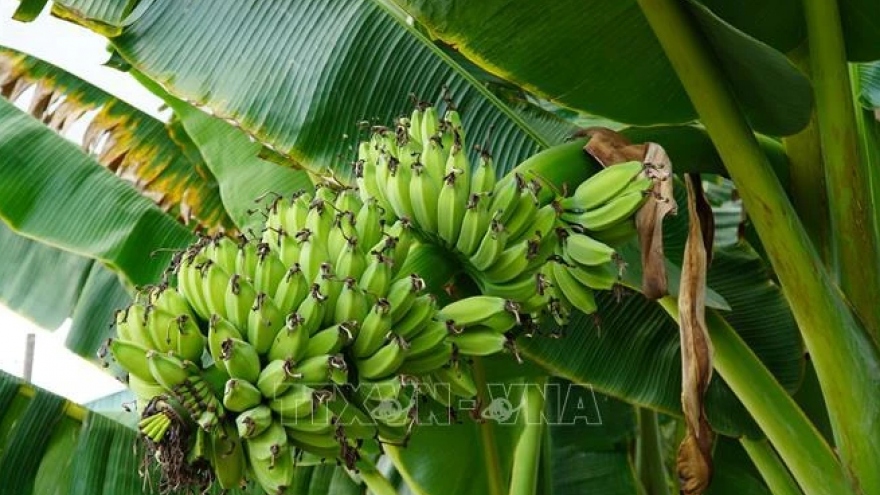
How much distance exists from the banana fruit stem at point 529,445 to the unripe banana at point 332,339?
895 mm

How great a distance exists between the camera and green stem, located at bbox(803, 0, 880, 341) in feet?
4.27

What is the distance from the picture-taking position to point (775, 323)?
1.55m

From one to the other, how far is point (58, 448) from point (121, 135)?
0.76 metres

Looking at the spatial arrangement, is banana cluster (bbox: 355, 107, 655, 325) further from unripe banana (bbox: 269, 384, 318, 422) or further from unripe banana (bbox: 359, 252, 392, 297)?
unripe banana (bbox: 269, 384, 318, 422)

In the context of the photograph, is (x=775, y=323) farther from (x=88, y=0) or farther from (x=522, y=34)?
(x=88, y=0)

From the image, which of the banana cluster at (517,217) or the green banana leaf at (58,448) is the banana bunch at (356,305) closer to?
the banana cluster at (517,217)

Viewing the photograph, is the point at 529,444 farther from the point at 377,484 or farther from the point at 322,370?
the point at 322,370

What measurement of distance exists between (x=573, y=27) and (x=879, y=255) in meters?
0.56

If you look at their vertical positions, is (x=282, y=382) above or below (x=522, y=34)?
below

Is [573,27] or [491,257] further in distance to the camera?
[573,27]

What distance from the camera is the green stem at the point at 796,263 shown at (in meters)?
1.14

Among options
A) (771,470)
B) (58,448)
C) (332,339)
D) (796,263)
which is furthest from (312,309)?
(58,448)

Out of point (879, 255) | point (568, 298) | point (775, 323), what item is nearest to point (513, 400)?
point (775, 323)

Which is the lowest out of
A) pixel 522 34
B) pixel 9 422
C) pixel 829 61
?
pixel 9 422
